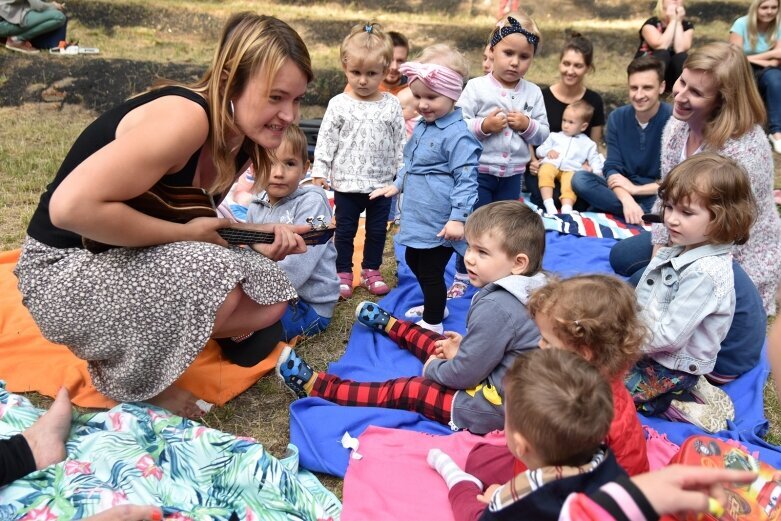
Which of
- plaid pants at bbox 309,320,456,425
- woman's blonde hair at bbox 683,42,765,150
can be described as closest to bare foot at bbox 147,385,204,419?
plaid pants at bbox 309,320,456,425

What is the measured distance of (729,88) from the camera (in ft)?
11.2

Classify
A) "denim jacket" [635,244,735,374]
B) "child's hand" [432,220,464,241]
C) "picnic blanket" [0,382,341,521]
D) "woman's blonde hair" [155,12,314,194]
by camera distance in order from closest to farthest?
"picnic blanket" [0,382,341,521] → "woman's blonde hair" [155,12,314,194] → "denim jacket" [635,244,735,374] → "child's hand" [432,220,464,241]

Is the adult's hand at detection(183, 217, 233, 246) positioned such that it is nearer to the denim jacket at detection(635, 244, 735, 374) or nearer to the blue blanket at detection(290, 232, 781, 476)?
the blue blanket at detection(290, 232, 781, 476)

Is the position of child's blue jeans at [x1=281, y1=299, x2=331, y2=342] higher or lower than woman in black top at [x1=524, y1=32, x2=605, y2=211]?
lower

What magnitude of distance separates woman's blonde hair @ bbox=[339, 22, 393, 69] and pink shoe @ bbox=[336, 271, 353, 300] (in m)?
1.27

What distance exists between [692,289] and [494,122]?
1.72 metres

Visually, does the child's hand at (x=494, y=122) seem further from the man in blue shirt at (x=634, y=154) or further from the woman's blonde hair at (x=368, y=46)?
the man in blue shirt at (x=634, y=154)

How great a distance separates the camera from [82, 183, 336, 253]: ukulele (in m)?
2.35

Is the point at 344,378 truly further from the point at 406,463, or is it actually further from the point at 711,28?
the point at 711,28

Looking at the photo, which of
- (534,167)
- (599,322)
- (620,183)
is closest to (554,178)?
(534,167)

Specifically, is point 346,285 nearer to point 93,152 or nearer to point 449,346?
point 449,346

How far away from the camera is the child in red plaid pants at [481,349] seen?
2.49 metres

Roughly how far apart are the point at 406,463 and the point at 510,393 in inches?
36.6

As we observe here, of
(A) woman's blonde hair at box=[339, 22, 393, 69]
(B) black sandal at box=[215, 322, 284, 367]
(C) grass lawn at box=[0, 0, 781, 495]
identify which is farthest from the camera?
(C) grass lawn at box=[0, 0, 781, 495]
